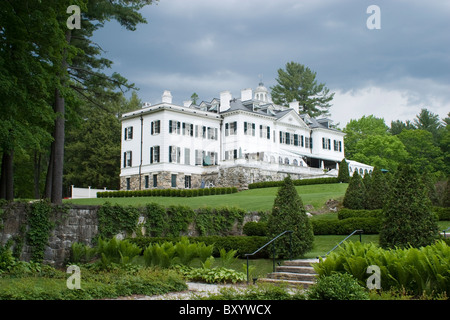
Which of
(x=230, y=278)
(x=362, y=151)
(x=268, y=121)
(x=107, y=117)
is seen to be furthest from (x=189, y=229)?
(x=362, y=151)

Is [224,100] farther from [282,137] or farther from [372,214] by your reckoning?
[372,214]

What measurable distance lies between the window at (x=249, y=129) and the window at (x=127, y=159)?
12.1m

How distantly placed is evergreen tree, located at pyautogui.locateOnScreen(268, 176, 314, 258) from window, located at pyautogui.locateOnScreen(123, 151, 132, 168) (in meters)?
35.3

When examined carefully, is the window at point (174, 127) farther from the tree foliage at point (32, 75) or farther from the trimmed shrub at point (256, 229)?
the trimmed shrub at point (256, 229)

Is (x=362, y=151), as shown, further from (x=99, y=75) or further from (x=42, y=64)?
(x=42, y=64)

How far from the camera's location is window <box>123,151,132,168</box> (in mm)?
49719

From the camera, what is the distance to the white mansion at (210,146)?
46281 millimetres

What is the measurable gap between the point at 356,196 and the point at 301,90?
5427cm

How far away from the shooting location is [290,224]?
1561 cm

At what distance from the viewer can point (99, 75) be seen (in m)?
24.0

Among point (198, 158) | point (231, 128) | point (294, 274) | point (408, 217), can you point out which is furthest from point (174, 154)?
point (408, 217)

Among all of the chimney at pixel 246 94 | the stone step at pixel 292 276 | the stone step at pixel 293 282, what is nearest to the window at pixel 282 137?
the chimney at pixel 246 94

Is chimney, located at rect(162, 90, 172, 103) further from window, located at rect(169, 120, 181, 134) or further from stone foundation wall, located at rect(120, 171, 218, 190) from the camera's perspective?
stone foundation wall, located at rect(120, 171, 218, 190)

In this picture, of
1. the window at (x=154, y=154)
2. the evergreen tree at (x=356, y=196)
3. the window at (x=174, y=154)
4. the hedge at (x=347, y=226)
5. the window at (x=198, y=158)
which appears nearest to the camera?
the hedge at (x=347, y=226)
